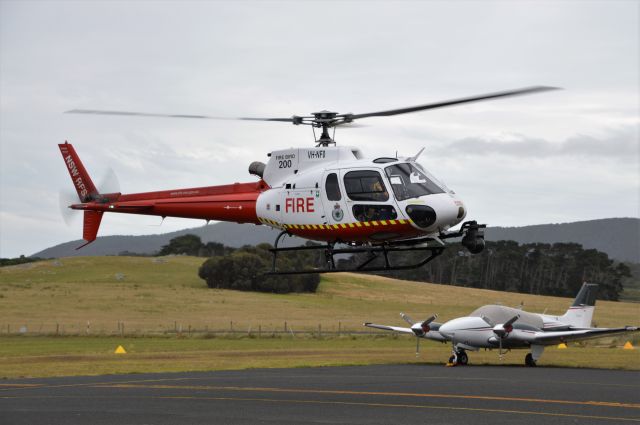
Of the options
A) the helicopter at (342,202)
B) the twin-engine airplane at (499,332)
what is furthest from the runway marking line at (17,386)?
the twin-engine airplane at (499,332)

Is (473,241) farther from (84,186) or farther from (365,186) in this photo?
(84,186)

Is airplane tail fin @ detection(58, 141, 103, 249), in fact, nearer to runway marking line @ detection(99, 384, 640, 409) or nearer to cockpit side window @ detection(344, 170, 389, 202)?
runway marking line @ detection(99, 384, 640, 409)

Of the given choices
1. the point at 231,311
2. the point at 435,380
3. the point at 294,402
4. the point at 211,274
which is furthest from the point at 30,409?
the point at 211,274

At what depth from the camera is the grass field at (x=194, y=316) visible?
53938 millimetres

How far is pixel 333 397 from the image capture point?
3172 centimetres

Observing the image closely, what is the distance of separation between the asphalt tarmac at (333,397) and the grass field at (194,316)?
24.2ft

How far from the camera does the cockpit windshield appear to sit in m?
23.5

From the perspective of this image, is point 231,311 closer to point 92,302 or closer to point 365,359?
point 92,302

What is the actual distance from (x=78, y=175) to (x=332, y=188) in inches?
376

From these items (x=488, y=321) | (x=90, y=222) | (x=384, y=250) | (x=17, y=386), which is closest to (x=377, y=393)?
(x=384, y=250)

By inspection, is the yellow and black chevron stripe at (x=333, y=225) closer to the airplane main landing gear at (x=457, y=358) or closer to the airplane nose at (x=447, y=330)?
the airplane nose at (x=447, y=330)

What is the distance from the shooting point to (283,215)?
2589 cm

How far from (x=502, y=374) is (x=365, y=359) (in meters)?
12.1

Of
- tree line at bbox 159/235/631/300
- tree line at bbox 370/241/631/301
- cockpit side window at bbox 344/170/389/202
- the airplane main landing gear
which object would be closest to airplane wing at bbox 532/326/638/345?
the airplane main landing gear
